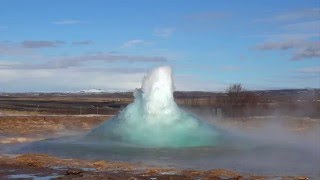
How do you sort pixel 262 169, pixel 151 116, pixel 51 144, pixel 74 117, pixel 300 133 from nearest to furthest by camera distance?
pixel 262 169, pixel 51 144, pixel 151 116, pixel 300 133, pixel 74 117

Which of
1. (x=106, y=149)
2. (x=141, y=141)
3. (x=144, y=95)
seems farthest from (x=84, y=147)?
(x=144, y=95)

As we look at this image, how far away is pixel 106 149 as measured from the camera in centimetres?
2206

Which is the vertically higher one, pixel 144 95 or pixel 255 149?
pixel 144 95

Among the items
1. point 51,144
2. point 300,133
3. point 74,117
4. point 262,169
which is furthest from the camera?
point 74,117

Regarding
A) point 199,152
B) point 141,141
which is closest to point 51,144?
point 141,141

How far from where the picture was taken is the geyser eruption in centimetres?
2382

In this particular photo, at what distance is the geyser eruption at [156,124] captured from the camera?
2382 cm

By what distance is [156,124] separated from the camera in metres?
25.0

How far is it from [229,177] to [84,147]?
30.5 feet

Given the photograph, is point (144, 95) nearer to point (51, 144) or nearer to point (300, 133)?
point (51, 144)

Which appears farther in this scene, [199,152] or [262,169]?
[199,152]

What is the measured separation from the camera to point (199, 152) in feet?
69.4

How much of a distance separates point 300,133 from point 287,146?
10.9m

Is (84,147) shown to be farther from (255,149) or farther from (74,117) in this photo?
(74,117)
